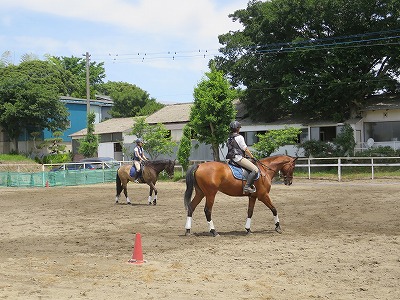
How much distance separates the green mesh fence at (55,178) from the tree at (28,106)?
2474 cm

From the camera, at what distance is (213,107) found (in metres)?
42.0

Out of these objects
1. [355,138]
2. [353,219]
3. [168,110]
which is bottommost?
[353,219]

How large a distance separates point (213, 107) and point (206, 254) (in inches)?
1238

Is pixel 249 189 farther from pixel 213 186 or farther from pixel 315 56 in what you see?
pixel 315 56

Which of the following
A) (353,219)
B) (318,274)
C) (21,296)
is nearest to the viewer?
(21,296)

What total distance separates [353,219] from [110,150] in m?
45.0

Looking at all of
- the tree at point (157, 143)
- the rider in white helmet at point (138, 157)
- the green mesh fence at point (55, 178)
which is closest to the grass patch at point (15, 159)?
the tree at point (157, 143)

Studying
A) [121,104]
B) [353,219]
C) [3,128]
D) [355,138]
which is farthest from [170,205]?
[121,104]

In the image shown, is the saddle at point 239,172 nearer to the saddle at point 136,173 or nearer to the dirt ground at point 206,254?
the dirt ground at point 206,254

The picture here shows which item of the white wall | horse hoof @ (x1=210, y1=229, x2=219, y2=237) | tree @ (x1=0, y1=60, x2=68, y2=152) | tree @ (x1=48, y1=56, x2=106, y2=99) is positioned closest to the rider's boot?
horse hoof @ (x1=210, y1=229, x2=219, y2=237)

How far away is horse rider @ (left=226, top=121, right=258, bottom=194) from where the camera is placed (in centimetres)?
1362

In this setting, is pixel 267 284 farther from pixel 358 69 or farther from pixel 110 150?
pixel 110 150

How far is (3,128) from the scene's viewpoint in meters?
65.9

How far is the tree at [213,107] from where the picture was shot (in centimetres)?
4181
